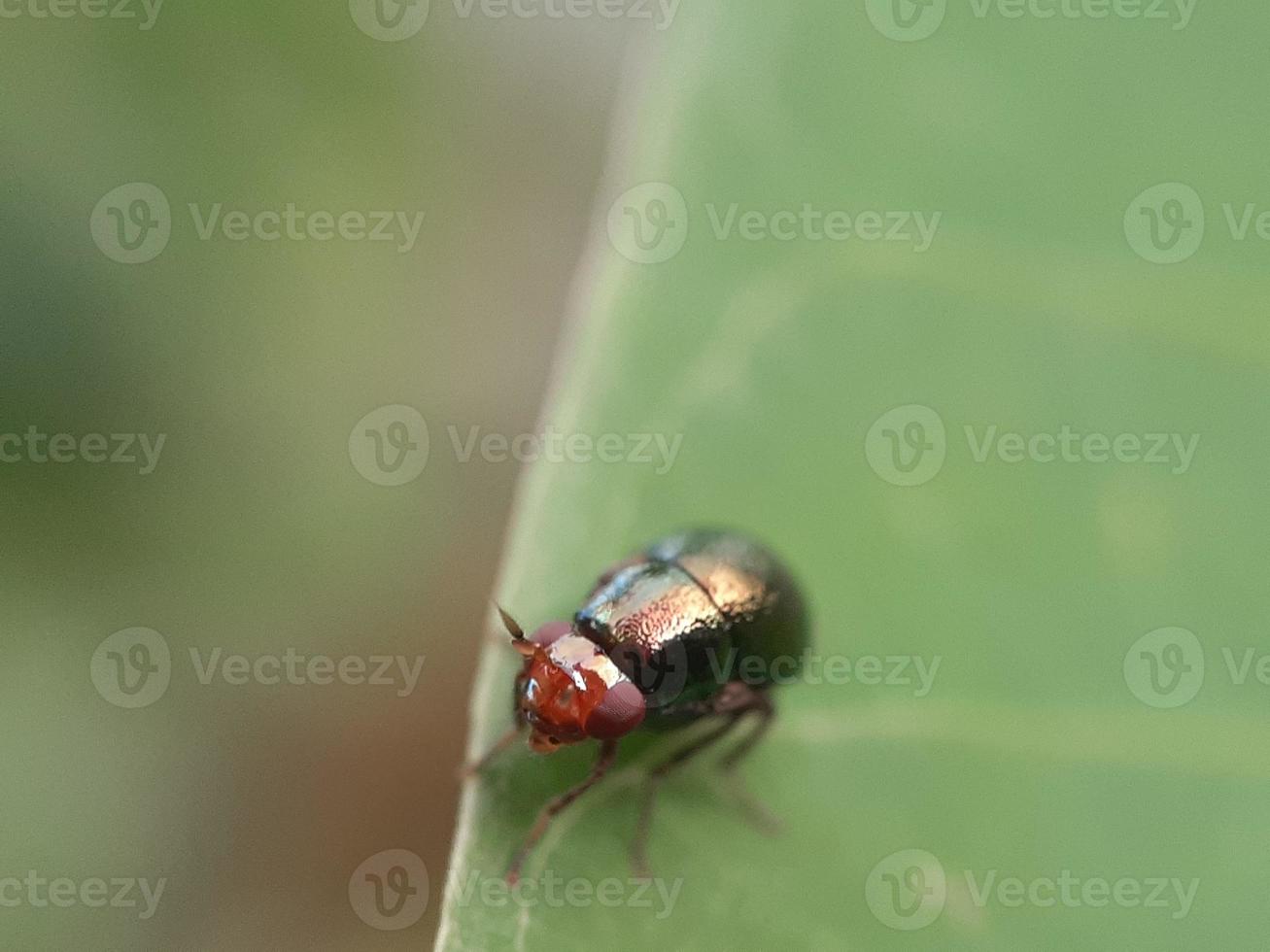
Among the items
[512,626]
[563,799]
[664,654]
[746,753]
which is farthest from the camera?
[746,753]

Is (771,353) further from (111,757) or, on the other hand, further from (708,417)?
(111,757)

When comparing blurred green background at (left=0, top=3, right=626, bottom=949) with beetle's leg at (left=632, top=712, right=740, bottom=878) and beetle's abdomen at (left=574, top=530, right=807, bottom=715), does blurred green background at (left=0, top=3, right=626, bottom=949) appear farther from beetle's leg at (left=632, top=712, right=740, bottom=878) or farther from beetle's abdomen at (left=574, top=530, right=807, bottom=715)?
beetle's abdomen at (left=574, top=530, right=807, bottom=715)

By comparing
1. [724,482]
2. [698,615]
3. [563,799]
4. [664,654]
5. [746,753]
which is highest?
[724,482]

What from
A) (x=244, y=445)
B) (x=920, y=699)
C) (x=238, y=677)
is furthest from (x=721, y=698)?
(x=244, y=445)

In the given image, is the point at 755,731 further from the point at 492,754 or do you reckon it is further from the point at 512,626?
the point at 512,626

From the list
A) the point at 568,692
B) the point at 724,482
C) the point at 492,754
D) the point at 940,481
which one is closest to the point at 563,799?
the point at 492,754

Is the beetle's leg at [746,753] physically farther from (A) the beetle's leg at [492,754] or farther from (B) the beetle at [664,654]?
(A) the beetle's leg at [492,754]
